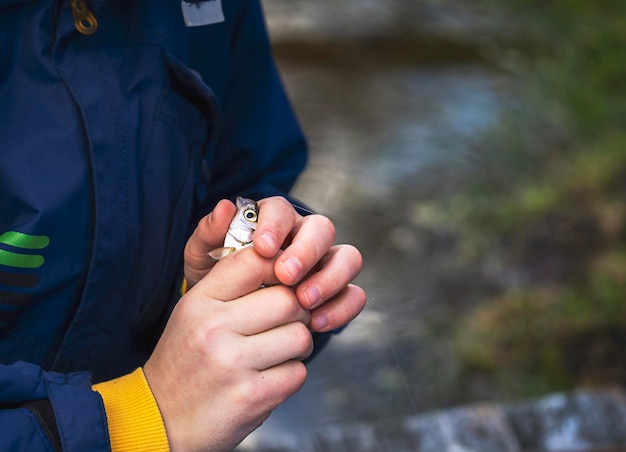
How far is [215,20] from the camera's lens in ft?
3.43

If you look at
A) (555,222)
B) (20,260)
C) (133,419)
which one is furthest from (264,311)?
(555,222)

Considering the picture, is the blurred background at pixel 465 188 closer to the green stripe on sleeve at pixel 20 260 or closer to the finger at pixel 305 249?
the finger at pixel 305 249

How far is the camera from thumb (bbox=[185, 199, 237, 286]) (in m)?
0.80

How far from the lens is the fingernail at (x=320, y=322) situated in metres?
0.81

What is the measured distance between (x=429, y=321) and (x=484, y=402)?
1.10 feet

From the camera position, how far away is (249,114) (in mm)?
1237

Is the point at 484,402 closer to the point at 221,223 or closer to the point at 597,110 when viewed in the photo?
the point at 221,223

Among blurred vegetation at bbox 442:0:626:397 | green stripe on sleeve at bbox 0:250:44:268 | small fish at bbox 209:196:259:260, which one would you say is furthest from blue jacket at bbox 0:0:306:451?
blurred vegetation at bbox 442:0:626:397

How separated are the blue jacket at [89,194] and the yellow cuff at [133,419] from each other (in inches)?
1.3

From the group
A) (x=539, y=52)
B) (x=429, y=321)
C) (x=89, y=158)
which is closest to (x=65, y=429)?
(x=89, y=158)

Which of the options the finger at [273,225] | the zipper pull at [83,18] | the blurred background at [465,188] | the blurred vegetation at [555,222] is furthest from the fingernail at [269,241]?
the blurred vegetation at [555,222]

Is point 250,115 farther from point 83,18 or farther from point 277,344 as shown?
point 277,344

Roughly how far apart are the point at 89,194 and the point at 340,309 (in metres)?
0.31

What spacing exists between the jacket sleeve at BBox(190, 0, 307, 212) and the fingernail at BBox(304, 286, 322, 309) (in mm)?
381
